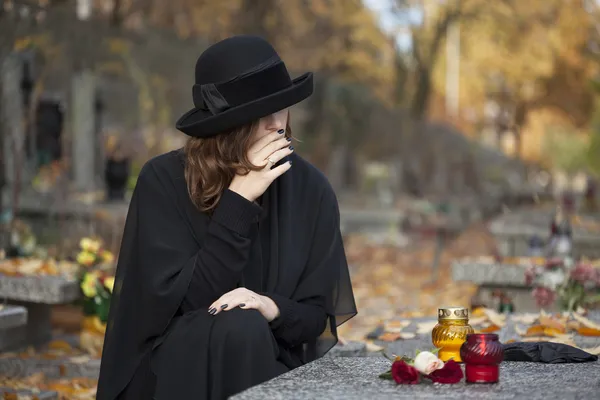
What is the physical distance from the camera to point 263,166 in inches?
153

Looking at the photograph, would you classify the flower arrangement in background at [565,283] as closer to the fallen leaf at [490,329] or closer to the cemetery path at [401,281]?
the cemetery path at [401,281]

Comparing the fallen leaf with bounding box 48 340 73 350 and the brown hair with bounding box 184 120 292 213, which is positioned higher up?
the brown hair with bounding box 184 120 292 213

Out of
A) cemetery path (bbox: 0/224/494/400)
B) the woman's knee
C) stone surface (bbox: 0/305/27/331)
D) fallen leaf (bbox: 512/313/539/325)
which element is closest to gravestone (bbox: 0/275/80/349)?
cemetery path (bbox: 0/224/494/400)

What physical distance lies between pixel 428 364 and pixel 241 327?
0.63 metres

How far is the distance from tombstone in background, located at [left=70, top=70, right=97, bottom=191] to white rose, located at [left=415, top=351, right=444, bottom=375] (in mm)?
14084

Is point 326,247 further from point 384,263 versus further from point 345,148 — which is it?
point 345,148

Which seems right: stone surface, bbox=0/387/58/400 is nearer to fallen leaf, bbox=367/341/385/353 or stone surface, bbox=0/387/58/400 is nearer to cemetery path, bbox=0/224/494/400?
cemetery path, bbox=0/224/494/400

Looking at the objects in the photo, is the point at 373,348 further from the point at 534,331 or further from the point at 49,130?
the point at 49,130

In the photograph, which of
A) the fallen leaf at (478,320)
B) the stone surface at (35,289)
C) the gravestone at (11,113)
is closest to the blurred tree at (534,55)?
the gravestone at (11,113)

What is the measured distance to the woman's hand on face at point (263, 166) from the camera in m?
3.88

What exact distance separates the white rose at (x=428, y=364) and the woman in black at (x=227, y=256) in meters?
0.54

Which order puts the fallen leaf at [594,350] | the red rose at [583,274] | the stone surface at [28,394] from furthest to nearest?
the red rose at [583,274]
the stone surface at [28,394]
the fallen leaf at [594,350]

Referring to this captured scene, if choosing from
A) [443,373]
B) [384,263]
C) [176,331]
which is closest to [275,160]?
[176,331]

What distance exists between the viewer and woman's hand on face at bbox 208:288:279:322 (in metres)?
3.79
